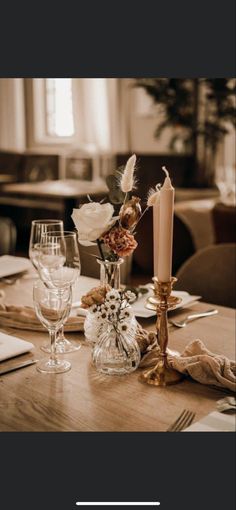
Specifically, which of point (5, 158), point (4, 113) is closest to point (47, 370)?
point (5, 158)

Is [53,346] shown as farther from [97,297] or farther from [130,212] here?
[130,212]

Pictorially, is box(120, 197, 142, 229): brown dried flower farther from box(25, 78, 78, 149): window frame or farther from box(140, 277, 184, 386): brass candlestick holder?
box(25, 78, 78, 149): window frame

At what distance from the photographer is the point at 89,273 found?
2.23m

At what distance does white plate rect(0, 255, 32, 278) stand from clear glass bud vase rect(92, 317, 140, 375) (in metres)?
0.89

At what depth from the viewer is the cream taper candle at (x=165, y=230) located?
3.85 ft

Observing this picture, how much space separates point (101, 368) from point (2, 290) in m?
0.73

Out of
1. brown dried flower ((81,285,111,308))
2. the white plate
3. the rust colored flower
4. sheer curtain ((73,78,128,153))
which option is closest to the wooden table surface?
brown dried flower ((81,285,111,308))

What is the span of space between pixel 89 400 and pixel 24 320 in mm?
489

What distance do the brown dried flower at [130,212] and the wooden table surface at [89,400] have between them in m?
0.29

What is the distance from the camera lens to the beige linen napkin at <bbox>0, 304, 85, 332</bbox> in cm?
157

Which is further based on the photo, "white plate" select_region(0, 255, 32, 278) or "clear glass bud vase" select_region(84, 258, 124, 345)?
"white plate" select_region(0, 255, 32, 278)

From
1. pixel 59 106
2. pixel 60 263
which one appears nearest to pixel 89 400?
pixel 60 263

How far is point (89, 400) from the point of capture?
1.17 meters

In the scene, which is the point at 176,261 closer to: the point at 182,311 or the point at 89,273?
the point at 89,273
